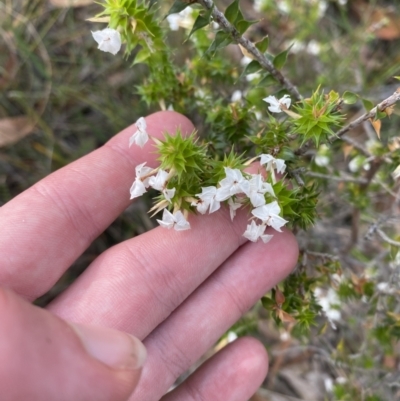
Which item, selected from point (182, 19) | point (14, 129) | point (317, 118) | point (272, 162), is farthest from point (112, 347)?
point (14, 129)

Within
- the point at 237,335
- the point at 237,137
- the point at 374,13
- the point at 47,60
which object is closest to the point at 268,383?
the point at 237,335

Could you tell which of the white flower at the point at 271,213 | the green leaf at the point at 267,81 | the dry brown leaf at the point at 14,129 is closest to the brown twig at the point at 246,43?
the green leaf at the point at 267,81

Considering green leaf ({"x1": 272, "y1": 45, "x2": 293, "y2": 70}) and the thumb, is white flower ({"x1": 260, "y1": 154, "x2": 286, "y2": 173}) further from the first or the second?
the thumb

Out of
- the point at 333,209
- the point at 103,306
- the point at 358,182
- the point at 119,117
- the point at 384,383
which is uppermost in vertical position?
the point at 119,117

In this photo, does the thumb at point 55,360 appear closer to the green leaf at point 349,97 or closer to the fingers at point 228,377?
the fingers at point 228,377

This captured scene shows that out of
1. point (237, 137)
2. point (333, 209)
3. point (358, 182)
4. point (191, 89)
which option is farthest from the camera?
point (333, 209)

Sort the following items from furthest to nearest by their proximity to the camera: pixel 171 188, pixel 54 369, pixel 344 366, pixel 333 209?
pixel 333 209 < pixel 344 366 < pixel 171 188 < pixel 54 369

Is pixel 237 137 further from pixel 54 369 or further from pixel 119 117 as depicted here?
pixel 119 117

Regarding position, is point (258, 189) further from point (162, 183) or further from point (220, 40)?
point (220, 40)
